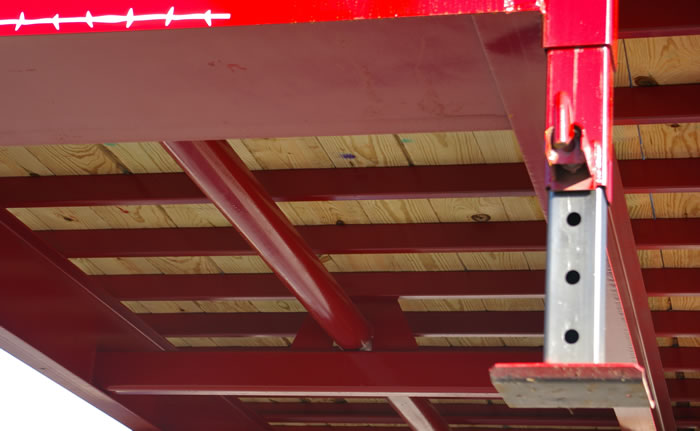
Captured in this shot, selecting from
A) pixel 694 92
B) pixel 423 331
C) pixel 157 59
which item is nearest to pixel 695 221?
pixel 694 92

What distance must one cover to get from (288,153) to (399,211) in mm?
711

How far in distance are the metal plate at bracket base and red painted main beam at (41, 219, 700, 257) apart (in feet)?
10.1

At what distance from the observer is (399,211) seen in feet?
17.6

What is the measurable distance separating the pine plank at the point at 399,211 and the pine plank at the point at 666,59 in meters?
1.44

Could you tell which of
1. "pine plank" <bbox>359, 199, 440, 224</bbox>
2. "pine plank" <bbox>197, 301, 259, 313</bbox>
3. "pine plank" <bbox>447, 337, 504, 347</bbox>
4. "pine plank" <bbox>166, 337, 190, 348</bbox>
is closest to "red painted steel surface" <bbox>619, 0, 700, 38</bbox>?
"pine plank" <bbox>359, 199, 440, 224</bbox>

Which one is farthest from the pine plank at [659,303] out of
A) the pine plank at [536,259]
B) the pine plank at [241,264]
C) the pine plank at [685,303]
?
the pine plank at [241,264]

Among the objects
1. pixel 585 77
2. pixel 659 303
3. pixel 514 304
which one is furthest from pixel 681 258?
pixel 585 77

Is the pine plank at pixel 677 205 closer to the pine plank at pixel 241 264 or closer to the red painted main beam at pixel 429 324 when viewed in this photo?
the red painted main beam at pixel 429 324

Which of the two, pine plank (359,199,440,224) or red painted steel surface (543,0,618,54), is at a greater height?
pine plank (359,199,440,224)

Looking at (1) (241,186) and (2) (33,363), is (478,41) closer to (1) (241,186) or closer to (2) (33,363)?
(1) (241,186)

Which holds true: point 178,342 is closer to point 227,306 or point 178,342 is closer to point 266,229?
point 227,306

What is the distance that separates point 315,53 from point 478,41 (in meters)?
0.40

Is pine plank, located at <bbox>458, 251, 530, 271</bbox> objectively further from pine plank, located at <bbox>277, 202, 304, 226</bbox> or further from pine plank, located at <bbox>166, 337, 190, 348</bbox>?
pine plank, located at <bbox>166, 337, 190, 348</bbox>

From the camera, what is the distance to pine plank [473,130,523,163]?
180 inches
